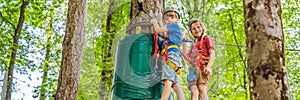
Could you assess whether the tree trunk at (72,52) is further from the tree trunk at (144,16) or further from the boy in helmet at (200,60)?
the boy in helmet at (200,60)

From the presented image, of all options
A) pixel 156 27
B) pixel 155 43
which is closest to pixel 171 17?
pixel 156 27

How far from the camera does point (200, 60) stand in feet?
10.4

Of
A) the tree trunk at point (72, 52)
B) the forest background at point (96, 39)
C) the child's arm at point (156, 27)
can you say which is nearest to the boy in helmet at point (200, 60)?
the child's arm at point (156, 27)

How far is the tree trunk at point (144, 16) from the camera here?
3584 millimetres

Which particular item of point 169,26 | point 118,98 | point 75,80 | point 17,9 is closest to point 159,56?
point 169,26

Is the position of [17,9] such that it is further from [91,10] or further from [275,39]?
[275,39]

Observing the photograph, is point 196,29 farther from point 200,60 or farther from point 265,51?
point 265,51

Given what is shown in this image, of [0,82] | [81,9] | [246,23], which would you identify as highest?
[81,9]

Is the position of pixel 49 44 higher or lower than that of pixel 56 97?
higher

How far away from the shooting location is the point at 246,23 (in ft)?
8.53

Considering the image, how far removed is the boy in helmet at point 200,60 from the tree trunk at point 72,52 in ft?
9.72

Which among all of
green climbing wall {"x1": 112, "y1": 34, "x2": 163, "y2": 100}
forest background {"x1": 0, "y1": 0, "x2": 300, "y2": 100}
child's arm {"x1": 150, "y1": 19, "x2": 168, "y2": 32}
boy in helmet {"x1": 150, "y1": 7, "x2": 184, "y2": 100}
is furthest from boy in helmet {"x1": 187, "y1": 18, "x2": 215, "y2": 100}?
forest background {"x1": 0, "y1": 0, "x2": 300, "y2": 100}

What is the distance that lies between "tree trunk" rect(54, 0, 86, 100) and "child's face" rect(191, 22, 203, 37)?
2953 mm

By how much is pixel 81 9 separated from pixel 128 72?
9.88 ft
